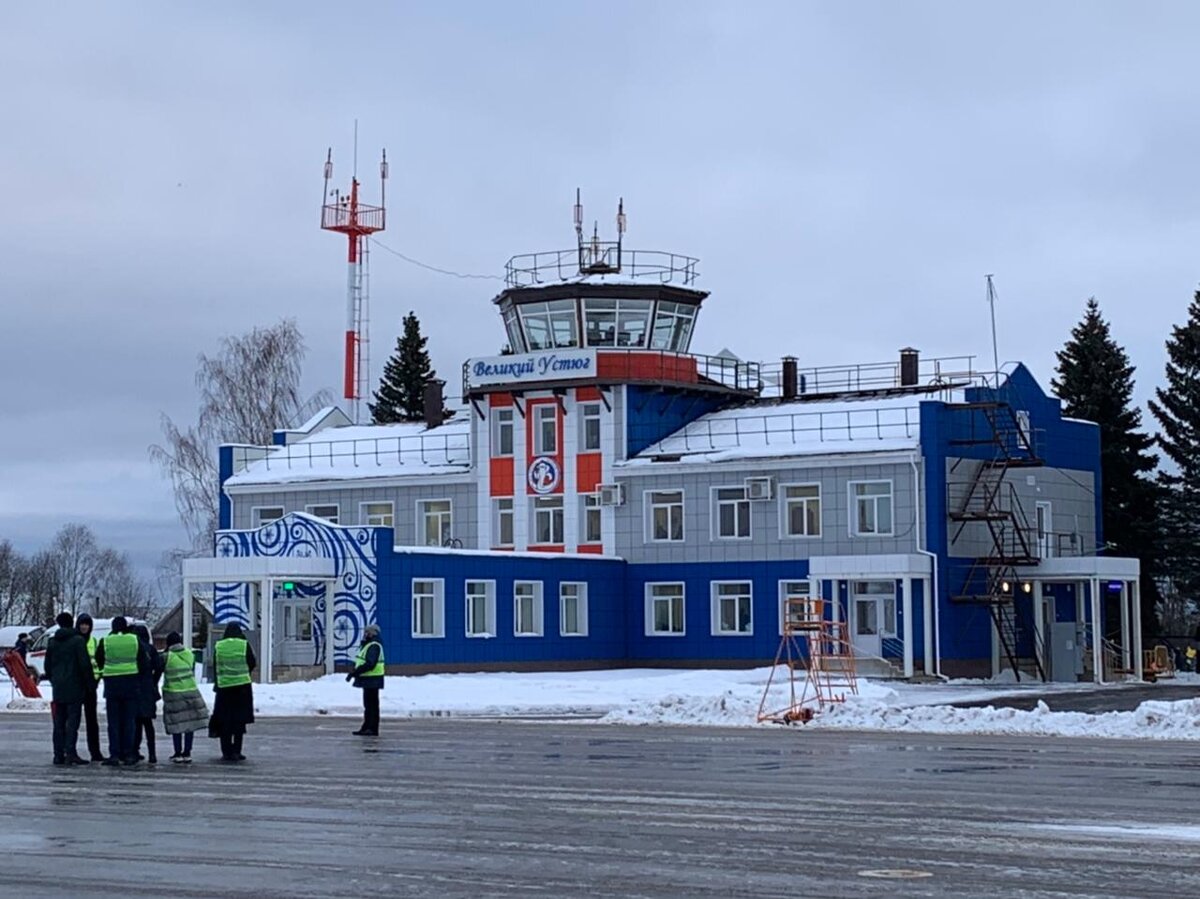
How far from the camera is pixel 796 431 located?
53.5 metres

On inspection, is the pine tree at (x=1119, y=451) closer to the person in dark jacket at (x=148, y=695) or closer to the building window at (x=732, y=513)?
the building window at (x=732, y=513)

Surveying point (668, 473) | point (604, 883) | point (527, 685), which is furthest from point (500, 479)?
point (604, 883)

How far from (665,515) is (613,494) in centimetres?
154

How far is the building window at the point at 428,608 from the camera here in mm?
49812

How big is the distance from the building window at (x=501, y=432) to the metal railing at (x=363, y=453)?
6.15 feet

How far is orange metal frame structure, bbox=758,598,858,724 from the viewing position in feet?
107

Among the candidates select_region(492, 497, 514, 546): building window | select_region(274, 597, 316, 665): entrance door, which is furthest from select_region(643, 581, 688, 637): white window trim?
select_region(274, 597, 316, 665): entrance door

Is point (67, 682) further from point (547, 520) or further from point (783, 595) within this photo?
point (547, 520)

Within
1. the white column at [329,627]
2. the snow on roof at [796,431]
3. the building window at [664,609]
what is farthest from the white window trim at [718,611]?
the white column at [329,627]

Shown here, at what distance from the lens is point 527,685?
43.9 m

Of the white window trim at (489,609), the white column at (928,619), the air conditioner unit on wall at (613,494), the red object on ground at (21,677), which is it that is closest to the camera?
the red object on ground at (21,677)

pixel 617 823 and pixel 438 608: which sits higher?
pixel 438 608

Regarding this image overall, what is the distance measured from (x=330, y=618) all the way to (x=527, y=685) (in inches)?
273

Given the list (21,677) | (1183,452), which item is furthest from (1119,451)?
(21,677)
